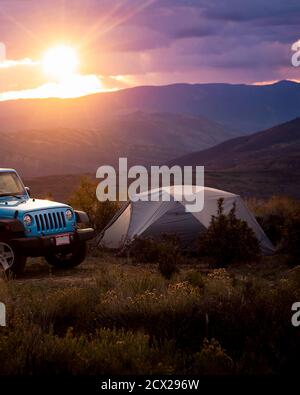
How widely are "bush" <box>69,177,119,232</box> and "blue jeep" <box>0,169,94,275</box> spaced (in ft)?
20.8

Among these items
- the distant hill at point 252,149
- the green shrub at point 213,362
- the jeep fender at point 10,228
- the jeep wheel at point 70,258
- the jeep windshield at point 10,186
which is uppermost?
the distant hill at point 252,149

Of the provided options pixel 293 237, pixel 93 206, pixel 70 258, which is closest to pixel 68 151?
pixel 93 206

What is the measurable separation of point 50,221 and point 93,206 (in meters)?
7.71

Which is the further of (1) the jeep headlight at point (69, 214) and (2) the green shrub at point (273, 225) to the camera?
(2) the green shrub at point (273, 225)

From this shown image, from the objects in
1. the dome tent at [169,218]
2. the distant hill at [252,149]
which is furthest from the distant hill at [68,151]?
the dome tent at [169,218]

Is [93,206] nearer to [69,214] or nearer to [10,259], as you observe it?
[69,214]

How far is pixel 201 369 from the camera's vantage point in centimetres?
618

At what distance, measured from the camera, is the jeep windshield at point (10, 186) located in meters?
13.3

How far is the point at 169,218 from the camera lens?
55.4 feet

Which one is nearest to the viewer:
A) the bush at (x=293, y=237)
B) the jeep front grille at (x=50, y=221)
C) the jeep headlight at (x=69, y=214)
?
the jeep front grille at (x=50, y=221)

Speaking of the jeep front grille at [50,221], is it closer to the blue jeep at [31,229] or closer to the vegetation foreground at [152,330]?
the blue jeep at [31,229]

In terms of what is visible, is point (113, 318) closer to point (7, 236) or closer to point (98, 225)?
point (7, 236)
